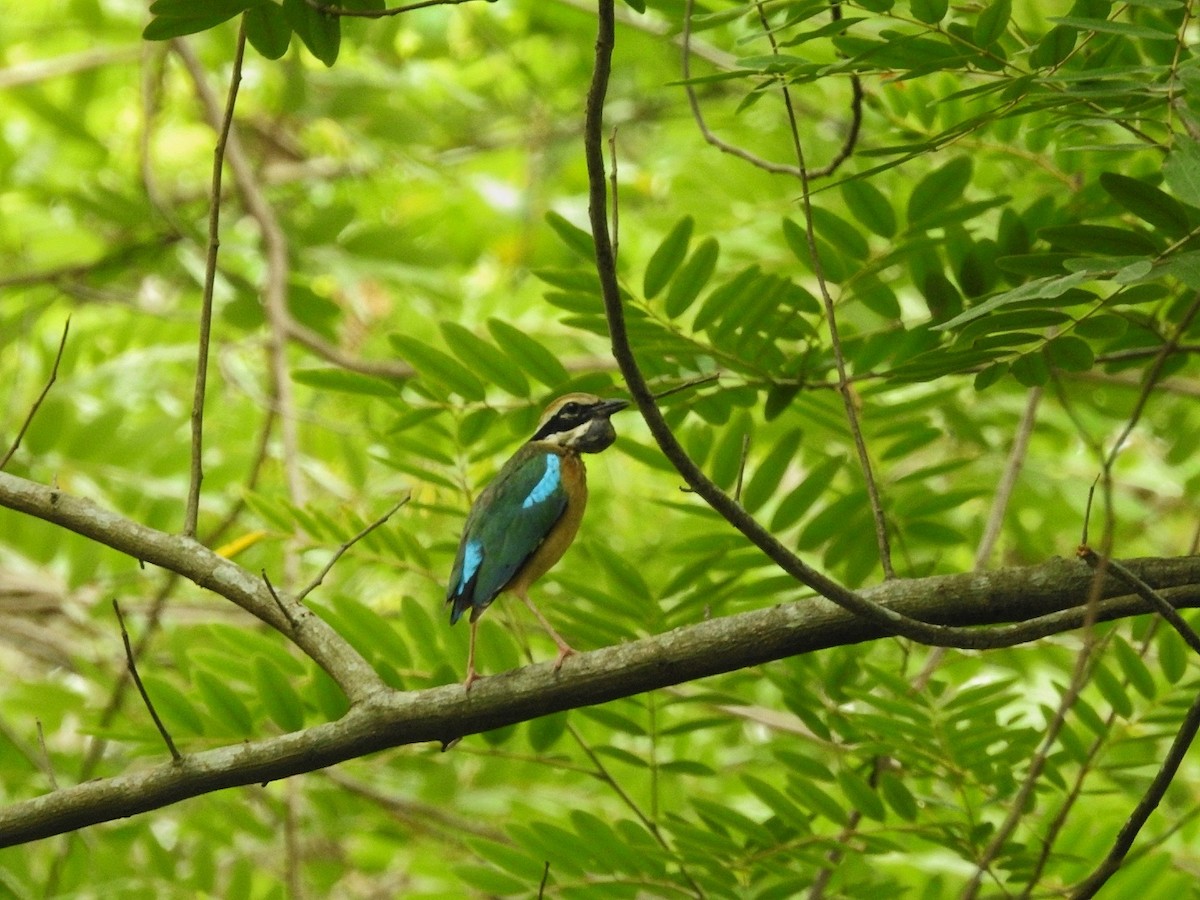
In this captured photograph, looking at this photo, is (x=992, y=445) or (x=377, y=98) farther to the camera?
(x=377, y=98)

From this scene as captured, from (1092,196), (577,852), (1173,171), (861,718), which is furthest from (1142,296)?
(577,852)

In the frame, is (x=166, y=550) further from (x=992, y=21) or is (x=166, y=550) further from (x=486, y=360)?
(x=992, y=21)

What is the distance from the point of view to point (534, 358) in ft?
13.3

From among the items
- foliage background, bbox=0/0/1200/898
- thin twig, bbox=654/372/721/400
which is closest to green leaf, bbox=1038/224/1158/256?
foliage background, bbox=0/0/1200/898

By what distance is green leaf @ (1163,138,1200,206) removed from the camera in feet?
8.28

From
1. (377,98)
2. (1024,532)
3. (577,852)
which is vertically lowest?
(577,852)

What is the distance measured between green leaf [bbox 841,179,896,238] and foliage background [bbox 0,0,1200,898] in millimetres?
13

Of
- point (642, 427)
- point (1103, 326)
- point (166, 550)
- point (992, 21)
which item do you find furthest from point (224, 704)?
point (642, 427)

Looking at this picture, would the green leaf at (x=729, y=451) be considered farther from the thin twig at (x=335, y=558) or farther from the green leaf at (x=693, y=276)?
the thin twig at (x=335, y=558)

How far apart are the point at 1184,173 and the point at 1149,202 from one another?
1.41ft

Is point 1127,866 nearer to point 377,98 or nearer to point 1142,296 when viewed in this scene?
point 1142,296

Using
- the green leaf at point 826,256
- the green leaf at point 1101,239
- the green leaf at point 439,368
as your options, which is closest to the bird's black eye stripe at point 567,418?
the green leaf at point 439,368

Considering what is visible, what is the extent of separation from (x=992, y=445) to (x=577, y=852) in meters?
2.79

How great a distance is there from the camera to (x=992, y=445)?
18.8 feet
